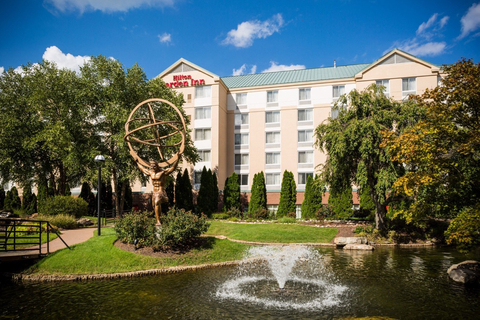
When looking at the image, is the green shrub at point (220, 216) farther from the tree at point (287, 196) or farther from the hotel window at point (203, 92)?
the hotel window at point (203, 92)

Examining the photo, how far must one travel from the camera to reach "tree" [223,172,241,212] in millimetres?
41062

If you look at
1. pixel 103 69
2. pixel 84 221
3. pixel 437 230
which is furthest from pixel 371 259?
pixel 103 69

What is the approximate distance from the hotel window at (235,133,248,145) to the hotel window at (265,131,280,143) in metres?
2.99

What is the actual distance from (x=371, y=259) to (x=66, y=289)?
51.1ft

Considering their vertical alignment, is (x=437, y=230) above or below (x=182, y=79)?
below

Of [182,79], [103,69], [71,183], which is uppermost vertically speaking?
[182,79]

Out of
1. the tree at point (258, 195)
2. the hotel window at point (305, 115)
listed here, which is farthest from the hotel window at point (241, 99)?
the tree at point (258, 195)

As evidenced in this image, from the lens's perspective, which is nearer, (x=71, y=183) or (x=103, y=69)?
(x=103, y=69)

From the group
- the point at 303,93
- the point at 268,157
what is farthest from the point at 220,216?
the point at 303,93

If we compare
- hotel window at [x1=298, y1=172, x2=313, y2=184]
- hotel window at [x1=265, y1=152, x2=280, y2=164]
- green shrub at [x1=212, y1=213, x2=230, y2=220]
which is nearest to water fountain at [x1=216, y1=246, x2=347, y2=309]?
green shrub at [x1=212, y1=213, x2=230, y2=220]

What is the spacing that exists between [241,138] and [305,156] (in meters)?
9.21

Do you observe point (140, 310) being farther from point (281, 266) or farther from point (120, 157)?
point (120, 157)

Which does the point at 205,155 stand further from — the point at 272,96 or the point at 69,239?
the point at 69,239

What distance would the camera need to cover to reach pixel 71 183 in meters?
38.7
